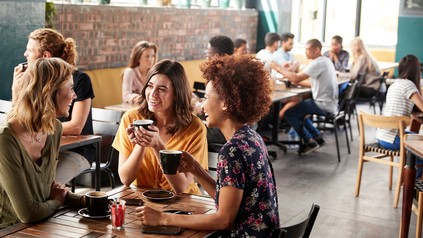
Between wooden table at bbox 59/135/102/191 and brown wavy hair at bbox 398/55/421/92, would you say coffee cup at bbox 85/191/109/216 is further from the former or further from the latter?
brown wavy hair at bbox 398/55/421/92

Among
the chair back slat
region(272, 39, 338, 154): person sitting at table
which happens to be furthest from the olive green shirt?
region(272, 39, 338, 154): person sitting at table

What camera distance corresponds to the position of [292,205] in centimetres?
590

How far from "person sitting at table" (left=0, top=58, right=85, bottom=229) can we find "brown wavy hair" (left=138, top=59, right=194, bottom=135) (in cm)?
60

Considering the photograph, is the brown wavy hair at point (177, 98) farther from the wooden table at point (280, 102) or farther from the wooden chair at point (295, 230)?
the wooden table at point (280, 102)

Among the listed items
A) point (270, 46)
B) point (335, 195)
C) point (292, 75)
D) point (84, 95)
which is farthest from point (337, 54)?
point (84, 95)

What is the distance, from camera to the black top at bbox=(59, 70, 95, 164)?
4738 mm

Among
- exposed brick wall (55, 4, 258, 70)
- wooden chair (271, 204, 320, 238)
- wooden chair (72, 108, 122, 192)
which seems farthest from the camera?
exposed brick wall (55, 4, 258, 70)

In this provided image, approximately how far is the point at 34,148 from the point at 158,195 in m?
0.56

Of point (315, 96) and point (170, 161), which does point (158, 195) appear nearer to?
point (170, 161)

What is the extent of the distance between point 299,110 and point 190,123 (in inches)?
186

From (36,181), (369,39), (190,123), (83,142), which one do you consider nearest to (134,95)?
(83,142)

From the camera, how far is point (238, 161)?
266 cm

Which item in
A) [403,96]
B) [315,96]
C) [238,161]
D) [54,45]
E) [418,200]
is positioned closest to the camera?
[238,161]

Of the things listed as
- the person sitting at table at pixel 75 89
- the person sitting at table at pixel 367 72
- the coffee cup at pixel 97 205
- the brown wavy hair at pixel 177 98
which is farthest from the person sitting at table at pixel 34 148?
the person sitting at table at pixel 367 72
